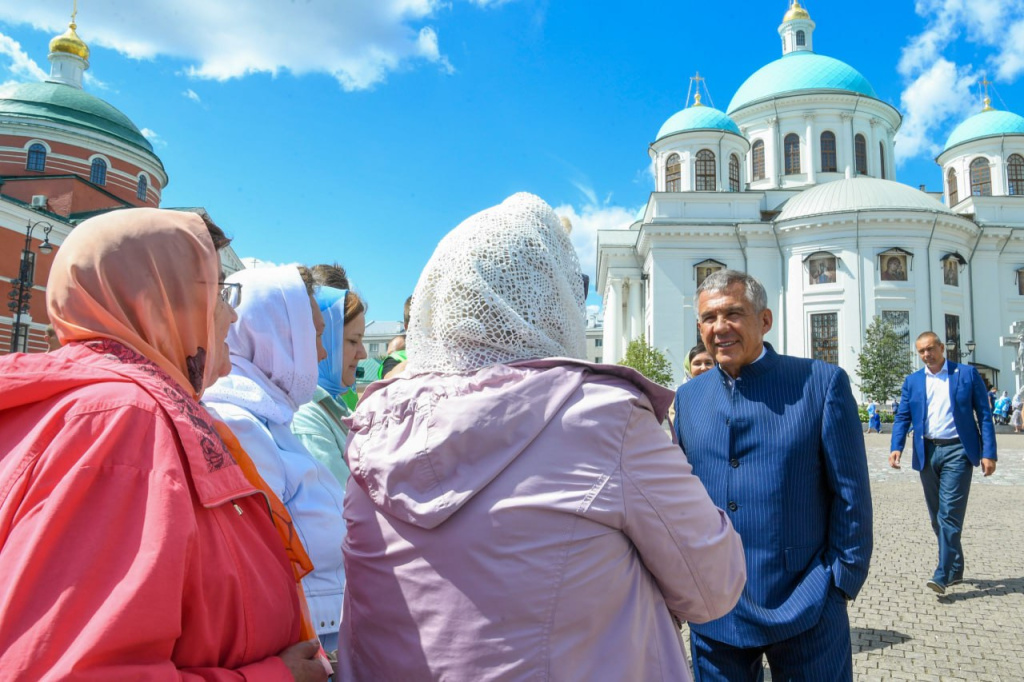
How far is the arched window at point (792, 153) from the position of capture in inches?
1805

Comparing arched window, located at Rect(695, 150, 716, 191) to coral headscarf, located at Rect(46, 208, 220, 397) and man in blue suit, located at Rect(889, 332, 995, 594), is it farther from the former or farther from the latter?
coral headscarf, located at Rect(46, 208, 220, 397)

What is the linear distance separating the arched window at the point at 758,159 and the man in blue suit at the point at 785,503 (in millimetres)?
47877

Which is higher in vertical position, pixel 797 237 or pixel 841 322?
pixel 797 237

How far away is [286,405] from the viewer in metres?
2.56

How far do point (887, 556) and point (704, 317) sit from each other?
17.8 ft

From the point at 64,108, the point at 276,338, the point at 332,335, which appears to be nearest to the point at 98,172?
the point at 64,108

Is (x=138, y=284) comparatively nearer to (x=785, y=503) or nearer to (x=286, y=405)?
(x=286, y=405)

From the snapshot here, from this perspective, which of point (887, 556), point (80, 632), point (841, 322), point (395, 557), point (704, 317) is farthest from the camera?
point (841, 322)

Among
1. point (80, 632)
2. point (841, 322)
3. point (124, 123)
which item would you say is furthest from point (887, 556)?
point (124, 123)

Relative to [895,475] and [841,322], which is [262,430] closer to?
[895,475]

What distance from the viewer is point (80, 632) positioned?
999 millimetres

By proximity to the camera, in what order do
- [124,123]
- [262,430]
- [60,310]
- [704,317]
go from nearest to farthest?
[60,310] < [262,430] < [704,317] < [124,123]

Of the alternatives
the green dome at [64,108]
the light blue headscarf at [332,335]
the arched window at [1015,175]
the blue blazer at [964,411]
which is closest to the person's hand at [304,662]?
the light blue headscarf at [332,335]

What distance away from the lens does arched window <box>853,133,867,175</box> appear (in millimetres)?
45562
